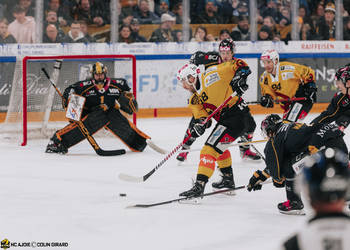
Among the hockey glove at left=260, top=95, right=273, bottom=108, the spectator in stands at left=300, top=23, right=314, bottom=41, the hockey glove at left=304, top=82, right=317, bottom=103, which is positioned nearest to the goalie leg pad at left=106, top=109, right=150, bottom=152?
the hockey glove at left=260, top=95, right=273, bottom=108

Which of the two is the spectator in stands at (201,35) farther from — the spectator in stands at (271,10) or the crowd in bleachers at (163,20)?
the spectator in stands at (271,10)

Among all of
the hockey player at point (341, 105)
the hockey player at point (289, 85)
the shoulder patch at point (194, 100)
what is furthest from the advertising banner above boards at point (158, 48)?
the shoulder patch at point (194, 100)

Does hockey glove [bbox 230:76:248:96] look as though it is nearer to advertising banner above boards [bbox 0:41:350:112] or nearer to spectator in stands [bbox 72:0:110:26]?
advertising banner above boards [bbox 0:41:350:112]

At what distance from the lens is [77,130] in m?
6.46

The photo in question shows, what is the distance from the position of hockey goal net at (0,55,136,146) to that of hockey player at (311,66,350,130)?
2756 millimetres

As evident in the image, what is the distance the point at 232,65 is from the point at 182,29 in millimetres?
4318

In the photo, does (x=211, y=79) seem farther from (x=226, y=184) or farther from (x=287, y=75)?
(x=287, y=75)

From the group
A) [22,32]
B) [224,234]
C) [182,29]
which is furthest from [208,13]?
[224,234]

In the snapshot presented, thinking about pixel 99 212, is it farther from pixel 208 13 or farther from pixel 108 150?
pixel 208 13

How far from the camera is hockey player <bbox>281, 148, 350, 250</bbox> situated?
4.69ft

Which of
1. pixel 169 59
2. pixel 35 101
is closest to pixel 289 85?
pixel 35 101

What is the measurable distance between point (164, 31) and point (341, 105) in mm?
3849

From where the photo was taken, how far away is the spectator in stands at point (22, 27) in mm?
7969

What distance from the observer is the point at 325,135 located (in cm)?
386
